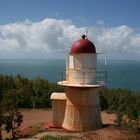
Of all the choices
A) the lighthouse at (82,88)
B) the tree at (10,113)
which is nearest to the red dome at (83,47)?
the lighthouse at (82,88)

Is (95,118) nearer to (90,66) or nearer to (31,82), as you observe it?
(90,66)

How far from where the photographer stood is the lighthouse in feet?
56.2

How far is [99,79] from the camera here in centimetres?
1767

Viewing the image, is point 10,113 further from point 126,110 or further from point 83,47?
point 126,110

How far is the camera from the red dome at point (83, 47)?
17031 mm

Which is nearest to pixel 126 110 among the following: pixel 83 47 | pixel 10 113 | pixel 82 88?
pixel 82 88

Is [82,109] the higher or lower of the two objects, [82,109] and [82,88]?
the lower

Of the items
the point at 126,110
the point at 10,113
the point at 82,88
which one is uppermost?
the point at 82,88

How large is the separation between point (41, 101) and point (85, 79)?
53.8 ft

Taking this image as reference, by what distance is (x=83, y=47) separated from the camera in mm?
17016

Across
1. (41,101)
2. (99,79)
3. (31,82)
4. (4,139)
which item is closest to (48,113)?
(41,101)

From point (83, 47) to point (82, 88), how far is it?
7.33 ft

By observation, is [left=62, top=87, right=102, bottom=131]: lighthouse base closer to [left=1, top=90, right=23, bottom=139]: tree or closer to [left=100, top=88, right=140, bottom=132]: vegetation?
[left=100, top=88, right=140, bottom=132]: vegetation

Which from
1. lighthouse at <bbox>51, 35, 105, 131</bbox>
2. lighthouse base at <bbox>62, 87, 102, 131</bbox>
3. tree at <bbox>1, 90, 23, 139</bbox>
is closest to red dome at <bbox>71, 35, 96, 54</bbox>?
lighthouse at <bbox>51, 35, 105, 131</bbox>
